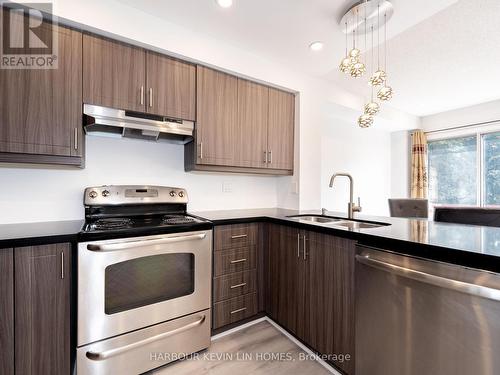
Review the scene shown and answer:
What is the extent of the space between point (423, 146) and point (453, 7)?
10.5 feet

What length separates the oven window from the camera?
1.37m

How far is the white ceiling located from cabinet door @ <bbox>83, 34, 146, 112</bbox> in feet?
1.15

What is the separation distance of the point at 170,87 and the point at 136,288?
1476 millimetres

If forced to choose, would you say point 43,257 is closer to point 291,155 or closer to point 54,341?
point 54,341

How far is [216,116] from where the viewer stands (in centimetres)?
209

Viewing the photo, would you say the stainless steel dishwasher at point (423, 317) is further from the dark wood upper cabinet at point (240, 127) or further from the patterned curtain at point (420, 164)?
the patterned curtain at point (420, 164)

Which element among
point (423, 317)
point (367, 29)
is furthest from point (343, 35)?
point (423, 317)

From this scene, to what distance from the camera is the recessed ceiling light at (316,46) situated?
2103 millimetres

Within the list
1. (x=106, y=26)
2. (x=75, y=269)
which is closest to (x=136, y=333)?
(x=75, y=269)

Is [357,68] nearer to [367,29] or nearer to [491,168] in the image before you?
[367,29]

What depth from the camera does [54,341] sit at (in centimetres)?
125

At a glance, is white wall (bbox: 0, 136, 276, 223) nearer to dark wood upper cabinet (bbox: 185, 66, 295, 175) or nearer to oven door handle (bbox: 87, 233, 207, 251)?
dark wood upper cabinet (bbox: 185, 66, 295, 175)

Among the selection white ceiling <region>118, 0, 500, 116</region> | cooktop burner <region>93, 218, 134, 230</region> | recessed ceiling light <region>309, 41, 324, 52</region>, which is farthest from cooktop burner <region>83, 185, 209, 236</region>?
recessed ceiling light <region>309, 41, 324, 52</region>

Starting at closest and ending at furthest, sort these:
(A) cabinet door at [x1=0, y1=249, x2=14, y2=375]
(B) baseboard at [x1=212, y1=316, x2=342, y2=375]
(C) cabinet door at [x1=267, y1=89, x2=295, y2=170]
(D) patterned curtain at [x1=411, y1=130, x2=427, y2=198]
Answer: (A) cabinet door at [x1=0, y1=249, x2=14, y2=375] < (B) baseboard at [x1=212, y1=316, x2=342, y2=375] < (C) cabinet door at [x1=267, y1=89, x2=295, y2=170] < (D) patterned curtain at [x1=411, y1=130, x2=427, y2=198]
